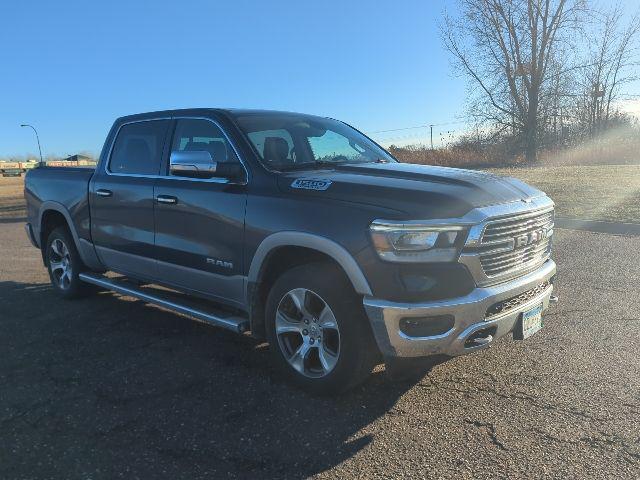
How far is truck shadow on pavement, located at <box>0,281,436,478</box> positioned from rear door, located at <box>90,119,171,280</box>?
72 centimetres

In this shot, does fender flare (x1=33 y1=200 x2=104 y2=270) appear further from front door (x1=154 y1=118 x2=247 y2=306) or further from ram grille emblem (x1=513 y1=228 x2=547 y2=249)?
ram grille emblem (x1=513 y1=228 x2=547 y2=249)

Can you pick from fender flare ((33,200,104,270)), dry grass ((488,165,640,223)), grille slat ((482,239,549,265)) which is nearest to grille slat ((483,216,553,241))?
grille slat ((482,239,549,265))

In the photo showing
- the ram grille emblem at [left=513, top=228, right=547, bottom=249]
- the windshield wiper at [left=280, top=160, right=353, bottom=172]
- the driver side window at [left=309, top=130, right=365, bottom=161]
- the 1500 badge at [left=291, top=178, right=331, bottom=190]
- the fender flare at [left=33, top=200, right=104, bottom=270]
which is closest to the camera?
the ram grille emblem at [left=513, top=228, right=547, bottom=249]

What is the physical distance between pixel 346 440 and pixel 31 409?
211cm

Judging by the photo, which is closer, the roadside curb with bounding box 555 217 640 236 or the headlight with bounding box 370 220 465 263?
the headlight with bounding box 370 220 465 263

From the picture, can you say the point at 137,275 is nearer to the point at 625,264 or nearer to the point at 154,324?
the point at 154,324

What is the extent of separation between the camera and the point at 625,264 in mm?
7363

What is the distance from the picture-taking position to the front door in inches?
161

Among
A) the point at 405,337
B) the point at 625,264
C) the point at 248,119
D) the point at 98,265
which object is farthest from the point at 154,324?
the point at 625,264

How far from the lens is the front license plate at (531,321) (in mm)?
3551

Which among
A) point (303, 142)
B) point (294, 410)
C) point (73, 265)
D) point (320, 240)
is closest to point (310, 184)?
point (320, 240)

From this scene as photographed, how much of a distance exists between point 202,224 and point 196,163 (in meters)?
0.50

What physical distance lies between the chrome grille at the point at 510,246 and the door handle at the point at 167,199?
8.32 feet

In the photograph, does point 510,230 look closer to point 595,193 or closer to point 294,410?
point 294,410
